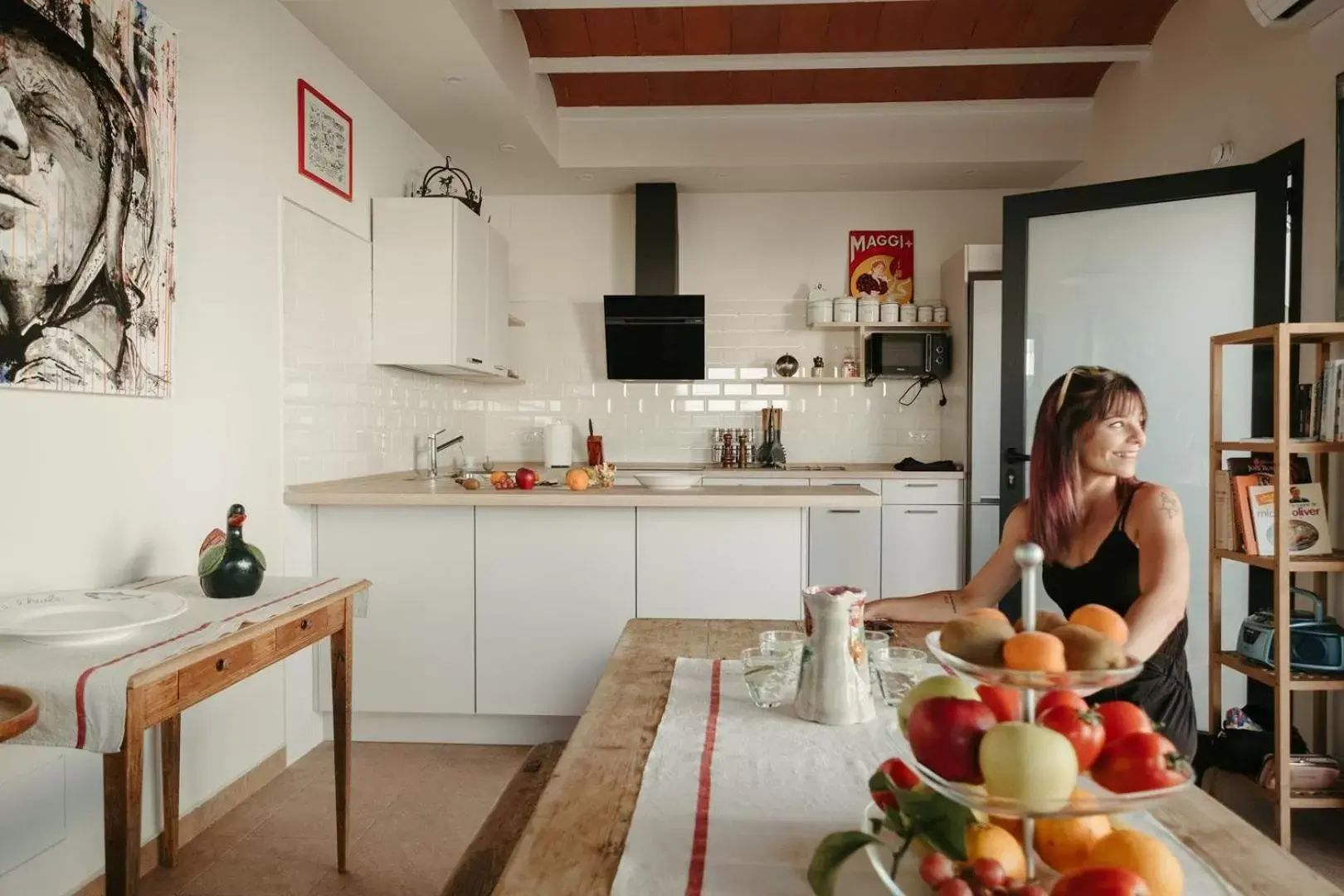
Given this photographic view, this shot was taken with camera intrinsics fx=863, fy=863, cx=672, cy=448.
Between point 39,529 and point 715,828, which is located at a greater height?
point 39,529

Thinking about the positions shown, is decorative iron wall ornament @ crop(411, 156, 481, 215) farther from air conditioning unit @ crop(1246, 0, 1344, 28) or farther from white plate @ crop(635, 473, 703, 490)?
air conditioning unit @ crop(1246, 0, 1344, 28)

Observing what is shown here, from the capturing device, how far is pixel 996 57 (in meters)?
4.28

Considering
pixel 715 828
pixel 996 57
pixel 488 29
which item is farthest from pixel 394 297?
pixel 715 828

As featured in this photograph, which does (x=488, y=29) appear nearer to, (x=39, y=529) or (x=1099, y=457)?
(x=39, y=529)

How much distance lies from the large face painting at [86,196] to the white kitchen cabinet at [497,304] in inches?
87.1

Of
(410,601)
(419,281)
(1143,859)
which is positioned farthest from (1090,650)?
(419,281)

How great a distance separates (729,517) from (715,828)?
7.44 feet

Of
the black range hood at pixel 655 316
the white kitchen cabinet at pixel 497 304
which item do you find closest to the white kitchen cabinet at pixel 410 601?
the white kitchen cabinet at pixel 497 304

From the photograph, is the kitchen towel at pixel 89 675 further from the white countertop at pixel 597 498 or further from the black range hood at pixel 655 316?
the black range hood at pixel 655 316

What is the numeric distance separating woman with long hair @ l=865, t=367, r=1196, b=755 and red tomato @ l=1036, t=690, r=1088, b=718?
2.96 feet

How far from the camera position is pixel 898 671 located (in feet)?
4.42

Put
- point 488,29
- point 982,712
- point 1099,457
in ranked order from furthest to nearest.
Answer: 1. point 488,29
2. point 1099,457
3. point 982,712

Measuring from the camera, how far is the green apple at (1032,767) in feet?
2.04

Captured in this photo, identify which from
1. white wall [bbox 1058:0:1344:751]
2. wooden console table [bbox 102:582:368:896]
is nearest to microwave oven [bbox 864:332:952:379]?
white wall [bbox 1058:0:1344:751]
